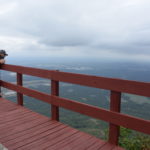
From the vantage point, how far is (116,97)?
2.57 metres

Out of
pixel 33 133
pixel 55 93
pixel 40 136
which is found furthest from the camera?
pixel 55 93

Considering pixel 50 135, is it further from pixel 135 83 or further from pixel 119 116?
pixel 135 83

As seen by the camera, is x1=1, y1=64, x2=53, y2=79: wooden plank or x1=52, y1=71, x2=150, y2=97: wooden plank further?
x1=1, y1=64, x2=53, y2=79: wooden plank

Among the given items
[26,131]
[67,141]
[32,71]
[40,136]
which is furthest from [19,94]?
[67,141]

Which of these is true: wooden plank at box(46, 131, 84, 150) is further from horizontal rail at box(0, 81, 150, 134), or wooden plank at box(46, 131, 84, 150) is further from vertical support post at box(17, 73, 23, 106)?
vertical support post at box(17, 73, 23, 106)

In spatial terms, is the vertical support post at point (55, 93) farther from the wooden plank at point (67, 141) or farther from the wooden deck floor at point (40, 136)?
the wooden plank at point (67, 141)

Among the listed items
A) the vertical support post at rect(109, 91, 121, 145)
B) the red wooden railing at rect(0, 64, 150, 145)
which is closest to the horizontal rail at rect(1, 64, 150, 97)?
the red wooden railing at rect(0, 64, 150, 145)

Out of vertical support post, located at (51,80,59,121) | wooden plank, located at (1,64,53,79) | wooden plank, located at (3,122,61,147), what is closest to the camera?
wooden plank, located at (3,122,61,147)

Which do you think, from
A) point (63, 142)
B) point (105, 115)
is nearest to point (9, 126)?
point (63, 142)

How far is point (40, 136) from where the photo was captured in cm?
287

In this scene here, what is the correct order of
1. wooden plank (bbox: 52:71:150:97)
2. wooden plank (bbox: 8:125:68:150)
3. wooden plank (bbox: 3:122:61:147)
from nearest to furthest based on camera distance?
wooden plank (bbox: 52:71:150:97)
wooden plank (bbox: 8:125:68:150)
wooden plank (bbox: 3:122:61:147)

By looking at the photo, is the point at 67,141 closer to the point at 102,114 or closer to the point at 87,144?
the point at 87,144

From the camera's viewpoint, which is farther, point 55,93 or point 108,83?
point 55,93

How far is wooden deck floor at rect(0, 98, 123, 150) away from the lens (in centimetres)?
256
